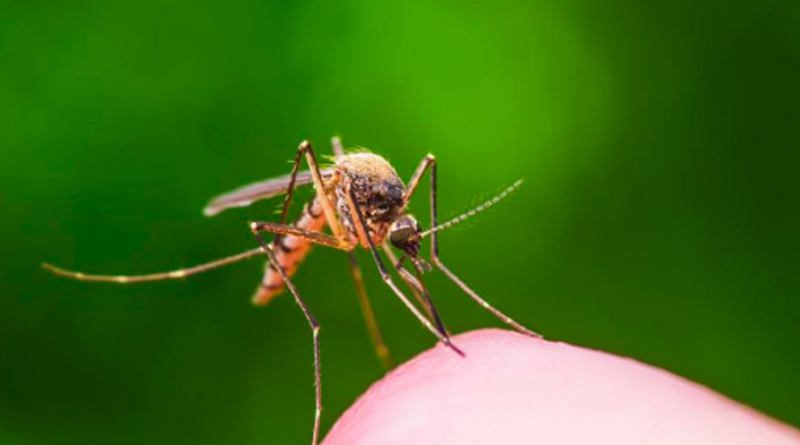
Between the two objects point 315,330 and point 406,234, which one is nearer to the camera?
point 315,330

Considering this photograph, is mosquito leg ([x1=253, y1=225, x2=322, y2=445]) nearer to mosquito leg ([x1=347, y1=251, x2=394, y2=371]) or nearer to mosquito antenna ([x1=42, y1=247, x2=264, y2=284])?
mosquito antenna ([x1=42, y1=247, x2=264, y2=284])

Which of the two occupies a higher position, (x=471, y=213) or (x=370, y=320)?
(x=471, y=213)

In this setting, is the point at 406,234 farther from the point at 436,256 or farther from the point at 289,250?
the point at 289,250

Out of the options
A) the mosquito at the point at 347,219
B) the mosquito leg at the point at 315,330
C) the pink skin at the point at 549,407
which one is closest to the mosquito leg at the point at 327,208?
the mosquito at the point at 347,219

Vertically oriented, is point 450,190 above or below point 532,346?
below

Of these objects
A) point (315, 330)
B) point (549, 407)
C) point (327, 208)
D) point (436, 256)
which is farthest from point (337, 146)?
point (549, 407)

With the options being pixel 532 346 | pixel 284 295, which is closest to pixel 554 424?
pixel 532 346

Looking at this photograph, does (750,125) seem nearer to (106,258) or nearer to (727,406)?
Answer: (106,258)
